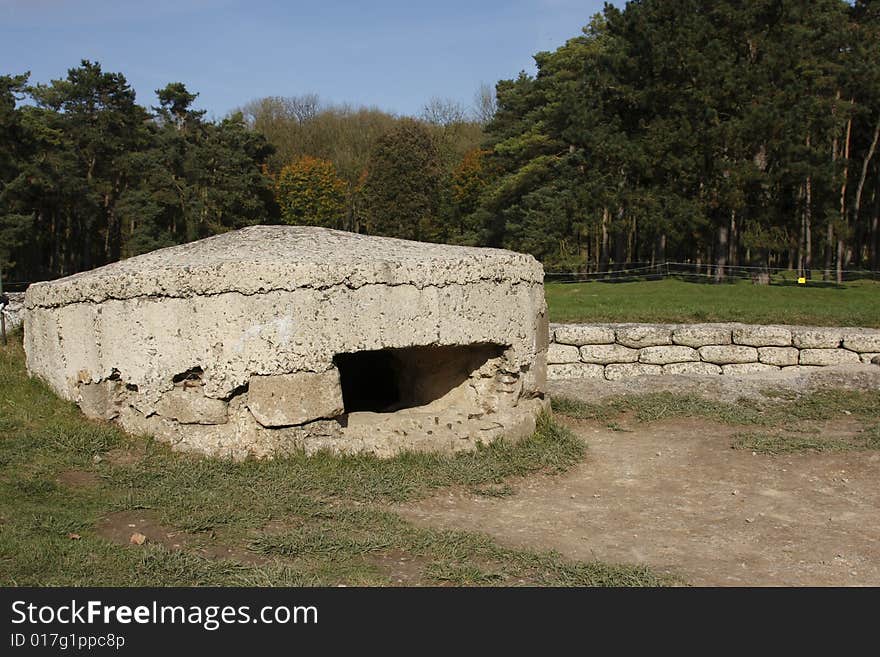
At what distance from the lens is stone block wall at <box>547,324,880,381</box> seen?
1044 centimetres

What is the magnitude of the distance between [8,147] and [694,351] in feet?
82.7

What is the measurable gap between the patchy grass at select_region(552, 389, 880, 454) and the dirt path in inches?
26.7

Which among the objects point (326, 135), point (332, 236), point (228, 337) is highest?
point (326, 135)

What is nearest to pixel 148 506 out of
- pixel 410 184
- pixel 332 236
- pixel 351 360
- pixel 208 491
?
pixel 208 491

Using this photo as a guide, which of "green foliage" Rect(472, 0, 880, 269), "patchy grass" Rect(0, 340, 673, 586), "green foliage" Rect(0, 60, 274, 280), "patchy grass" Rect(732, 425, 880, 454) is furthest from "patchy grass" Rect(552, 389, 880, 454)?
"green foliage" Rect(0, 60, 274, 280)

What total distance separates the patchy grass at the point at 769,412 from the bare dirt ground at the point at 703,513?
672 millimetres

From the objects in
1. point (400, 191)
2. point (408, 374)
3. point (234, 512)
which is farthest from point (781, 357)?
point (400, 191)

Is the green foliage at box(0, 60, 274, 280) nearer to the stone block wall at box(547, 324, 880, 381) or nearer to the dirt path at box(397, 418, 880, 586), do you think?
the stone block wall at box(547, 324, 880, 381)

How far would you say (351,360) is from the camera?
30.5 ft

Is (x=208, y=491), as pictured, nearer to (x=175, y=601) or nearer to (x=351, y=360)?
(x=175, y=601)

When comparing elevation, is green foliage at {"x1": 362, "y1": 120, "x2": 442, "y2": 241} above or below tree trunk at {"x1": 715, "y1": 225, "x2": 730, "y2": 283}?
above

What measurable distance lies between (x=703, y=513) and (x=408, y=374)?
308cm

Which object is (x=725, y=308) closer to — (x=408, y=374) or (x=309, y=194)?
(x=408, y=374)

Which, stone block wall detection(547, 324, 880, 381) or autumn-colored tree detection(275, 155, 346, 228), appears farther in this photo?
autumn-colored tree detection(275, 155, 346, 228)
